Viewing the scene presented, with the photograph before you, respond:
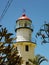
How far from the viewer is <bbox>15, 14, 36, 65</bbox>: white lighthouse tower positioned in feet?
162

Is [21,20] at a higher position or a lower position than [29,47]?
higher

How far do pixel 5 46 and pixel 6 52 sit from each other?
0.57 metres

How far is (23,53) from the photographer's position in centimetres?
4916

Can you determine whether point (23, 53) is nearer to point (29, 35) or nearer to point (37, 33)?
point (29, 35)

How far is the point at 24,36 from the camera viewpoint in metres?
49.8

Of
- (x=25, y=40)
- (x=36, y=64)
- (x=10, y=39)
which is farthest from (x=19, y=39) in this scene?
(x=10, y=39)

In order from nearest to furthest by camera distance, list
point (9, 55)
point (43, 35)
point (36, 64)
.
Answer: point (43, 35) → point (9, 55) → point (36, 64)

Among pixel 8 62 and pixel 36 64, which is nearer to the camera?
pixel 8 62

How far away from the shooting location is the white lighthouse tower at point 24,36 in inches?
1946

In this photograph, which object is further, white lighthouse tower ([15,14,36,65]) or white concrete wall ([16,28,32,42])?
white concrete wall ([16,28,32,42])

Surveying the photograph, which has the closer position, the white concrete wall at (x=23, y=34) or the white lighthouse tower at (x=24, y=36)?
the white lighthouse tower at (x=24, y=36)

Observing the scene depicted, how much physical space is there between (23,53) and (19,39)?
2108mm

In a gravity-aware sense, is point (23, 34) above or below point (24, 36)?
above

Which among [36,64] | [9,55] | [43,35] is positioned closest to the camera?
[43,35]
